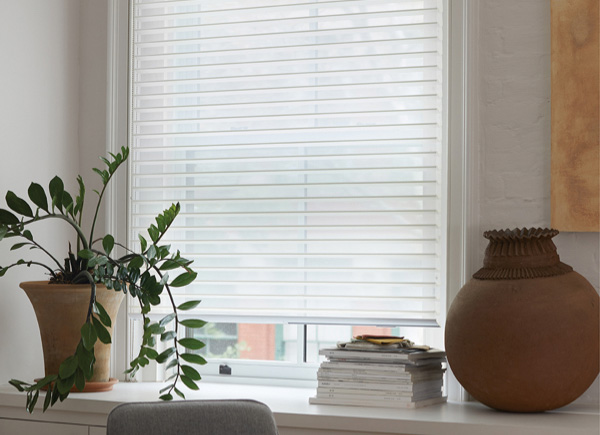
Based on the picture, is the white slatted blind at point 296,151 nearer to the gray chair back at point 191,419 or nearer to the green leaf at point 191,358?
the green leaf at point 191,358

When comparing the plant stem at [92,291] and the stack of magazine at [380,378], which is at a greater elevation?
the plant stem at [92,291]

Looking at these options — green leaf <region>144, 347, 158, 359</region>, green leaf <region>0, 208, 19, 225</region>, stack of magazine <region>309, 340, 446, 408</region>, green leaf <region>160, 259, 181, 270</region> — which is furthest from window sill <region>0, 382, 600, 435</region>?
green leaf <region>0, 208, 19, 225</region>

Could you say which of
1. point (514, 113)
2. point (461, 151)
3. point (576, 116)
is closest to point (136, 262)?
point (461, 151)

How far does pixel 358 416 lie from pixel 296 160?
0.86 metres

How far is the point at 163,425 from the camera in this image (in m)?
1.54

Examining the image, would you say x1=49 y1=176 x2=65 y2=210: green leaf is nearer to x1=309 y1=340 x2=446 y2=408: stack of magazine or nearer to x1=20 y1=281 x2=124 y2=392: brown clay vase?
x1=20 y1=281 x2=124 y2=392: brown clay vase

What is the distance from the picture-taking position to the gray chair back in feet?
5.00

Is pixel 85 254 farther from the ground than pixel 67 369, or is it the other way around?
pixel 85 254

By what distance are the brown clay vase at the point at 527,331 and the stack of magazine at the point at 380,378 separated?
0.39ft

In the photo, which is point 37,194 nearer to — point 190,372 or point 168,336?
point 168,336

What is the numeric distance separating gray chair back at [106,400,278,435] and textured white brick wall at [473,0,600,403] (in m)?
0.97

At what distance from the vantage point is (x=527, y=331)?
6.12ft

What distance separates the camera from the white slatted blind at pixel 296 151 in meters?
2.33

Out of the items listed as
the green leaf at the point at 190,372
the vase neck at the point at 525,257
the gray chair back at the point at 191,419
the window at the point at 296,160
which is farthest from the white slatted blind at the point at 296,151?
the gray chair back at the point at 191,419
